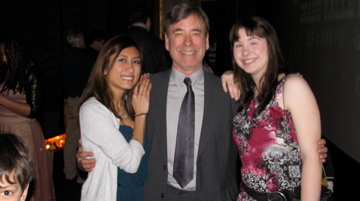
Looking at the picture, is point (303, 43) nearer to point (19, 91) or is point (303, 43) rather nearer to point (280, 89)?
point (19, 91)

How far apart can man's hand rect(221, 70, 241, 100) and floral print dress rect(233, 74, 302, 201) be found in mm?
263

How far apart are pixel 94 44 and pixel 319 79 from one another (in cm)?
347

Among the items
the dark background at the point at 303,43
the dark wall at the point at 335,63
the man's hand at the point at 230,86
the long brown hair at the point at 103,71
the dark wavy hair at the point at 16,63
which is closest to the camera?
the long brown hair at the point at 103,71

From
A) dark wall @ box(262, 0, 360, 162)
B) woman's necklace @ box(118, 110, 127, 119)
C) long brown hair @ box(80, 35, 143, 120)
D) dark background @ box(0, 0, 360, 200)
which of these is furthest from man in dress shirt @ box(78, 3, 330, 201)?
dark wall @ box(262, 0, 360, 162)

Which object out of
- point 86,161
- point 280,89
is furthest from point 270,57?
point 86,161

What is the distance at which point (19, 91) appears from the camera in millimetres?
3217

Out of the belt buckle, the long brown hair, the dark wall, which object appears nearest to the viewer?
the belt buckle

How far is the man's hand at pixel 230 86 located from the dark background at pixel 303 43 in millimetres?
1977

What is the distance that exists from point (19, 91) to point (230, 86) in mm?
1935

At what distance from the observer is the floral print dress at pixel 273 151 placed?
1854mm

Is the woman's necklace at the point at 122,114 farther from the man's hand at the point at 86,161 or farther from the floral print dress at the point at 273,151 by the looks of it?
the floral print dress at the point at 273,151

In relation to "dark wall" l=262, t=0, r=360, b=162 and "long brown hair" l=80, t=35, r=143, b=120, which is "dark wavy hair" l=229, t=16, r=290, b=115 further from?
"dark wall" l=262, t=0, r=360, b=162

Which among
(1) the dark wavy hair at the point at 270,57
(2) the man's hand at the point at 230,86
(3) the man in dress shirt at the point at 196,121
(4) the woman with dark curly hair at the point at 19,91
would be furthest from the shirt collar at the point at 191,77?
(4) the woman with dark curly hair at the point at 19,91

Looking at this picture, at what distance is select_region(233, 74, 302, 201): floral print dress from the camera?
6.08ft
